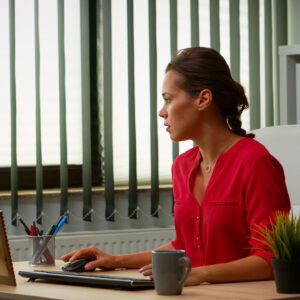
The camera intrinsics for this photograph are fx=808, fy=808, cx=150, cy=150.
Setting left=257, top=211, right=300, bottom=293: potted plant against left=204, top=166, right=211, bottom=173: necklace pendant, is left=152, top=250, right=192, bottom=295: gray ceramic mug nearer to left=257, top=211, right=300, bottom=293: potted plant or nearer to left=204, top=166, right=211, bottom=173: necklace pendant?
left=257, top=211, right=300, bottom=293: potted plant

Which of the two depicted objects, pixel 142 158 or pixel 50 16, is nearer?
pixel 50 16

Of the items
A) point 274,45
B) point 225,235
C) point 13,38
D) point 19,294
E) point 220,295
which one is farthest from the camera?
point 274,45

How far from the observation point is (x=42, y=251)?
2.08 metres

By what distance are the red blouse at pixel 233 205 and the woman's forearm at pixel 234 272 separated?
0.07m

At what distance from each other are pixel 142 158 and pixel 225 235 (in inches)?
73.9

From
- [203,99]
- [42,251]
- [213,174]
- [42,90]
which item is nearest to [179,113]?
[203,99]

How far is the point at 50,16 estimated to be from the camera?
3521 mm

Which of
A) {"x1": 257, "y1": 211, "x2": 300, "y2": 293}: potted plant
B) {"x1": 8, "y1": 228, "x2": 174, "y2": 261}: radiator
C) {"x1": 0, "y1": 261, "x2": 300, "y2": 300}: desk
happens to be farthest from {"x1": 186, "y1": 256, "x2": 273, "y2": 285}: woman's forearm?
{"x1": 8, "y1": 228, "x2": 174, "y2": 261}: radiator

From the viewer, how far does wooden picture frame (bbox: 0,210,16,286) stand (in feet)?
5.64

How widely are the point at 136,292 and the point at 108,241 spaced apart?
207 cm

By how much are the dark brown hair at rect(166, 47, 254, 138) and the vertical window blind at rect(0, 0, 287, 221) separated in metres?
1.51

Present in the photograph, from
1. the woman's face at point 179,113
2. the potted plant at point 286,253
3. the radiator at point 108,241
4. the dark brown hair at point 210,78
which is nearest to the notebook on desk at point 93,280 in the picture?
the potted plant at point 286,253

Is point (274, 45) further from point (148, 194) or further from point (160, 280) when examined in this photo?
point (160, 280)

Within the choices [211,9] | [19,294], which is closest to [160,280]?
[19,294]
